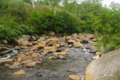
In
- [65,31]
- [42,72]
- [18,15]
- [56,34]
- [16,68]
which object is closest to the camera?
[42,72]

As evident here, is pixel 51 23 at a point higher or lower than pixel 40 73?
higher

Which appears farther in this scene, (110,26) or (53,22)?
(53,22)

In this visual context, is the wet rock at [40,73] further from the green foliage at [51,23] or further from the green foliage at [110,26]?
the green foliage at [51,23]

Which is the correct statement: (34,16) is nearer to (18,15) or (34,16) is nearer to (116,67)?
(18,15)

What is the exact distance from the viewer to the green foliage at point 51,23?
19.3 meters

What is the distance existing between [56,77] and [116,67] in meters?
2.62

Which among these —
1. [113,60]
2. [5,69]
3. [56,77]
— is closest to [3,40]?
[5,69]

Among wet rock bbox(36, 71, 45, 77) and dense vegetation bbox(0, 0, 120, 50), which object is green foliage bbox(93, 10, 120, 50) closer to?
dense vegetation bbox(0, 0, 120, 50)

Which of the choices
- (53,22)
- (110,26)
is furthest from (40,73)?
(53,22)

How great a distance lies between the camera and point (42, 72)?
565 cm

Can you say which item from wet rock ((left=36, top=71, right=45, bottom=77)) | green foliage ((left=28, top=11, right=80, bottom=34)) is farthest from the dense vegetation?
wet rock ((left=36, top=71, right=45, bottom=77))

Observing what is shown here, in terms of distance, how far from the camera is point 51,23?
68.3 feet

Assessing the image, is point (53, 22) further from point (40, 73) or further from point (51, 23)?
point (40, 73)

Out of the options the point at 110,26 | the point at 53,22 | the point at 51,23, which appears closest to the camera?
the point at 110,26
